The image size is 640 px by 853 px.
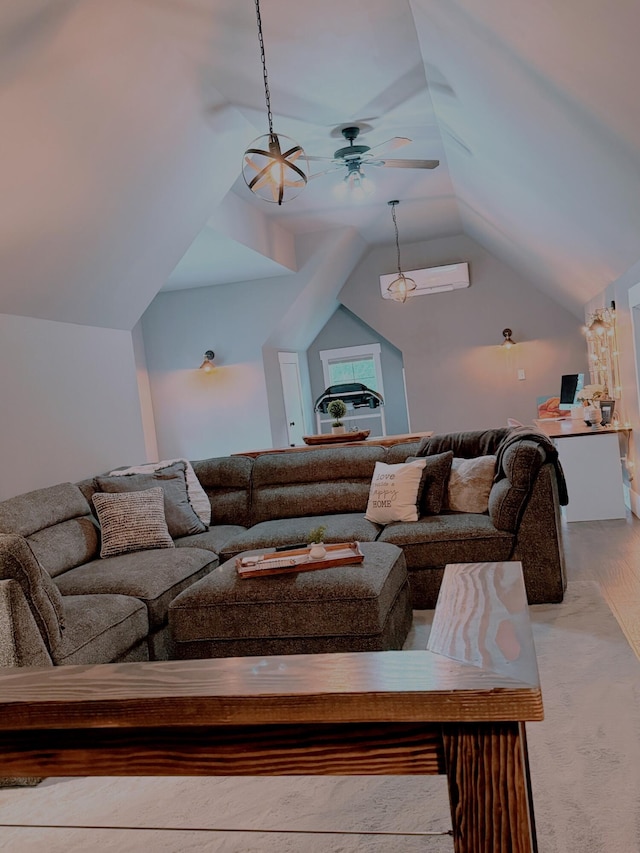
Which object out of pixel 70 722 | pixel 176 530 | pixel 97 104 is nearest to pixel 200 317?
pixel 176 530

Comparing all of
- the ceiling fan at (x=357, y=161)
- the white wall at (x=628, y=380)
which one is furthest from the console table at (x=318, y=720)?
the white wall at (x=628, y=380)

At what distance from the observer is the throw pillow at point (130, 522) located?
4.11 meters

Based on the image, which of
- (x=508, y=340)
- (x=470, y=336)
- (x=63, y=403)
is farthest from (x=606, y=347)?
(x=63, y=403)

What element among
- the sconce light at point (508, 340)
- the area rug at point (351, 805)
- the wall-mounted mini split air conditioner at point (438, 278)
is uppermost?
the wall-mounted mini split air conditioner at point (438, 278)

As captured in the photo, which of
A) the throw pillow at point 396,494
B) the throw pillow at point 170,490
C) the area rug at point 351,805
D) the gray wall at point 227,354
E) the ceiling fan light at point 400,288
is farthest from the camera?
the ceiling fan light at point 400,288

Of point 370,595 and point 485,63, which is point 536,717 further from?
point 485,63

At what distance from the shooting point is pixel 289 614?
3.17 meters

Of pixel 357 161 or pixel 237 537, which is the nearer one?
pixel 237 537

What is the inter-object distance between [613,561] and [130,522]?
9.73ft

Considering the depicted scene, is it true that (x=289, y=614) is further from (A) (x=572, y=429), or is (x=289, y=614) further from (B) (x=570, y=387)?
(B) (x=570, y=387)

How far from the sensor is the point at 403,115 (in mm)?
4941

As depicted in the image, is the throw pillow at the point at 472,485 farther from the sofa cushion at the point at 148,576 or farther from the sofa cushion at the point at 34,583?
the sofa cushion at the point at 34,583

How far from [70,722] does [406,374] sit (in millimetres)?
8722

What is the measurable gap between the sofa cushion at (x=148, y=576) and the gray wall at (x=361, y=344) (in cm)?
627
